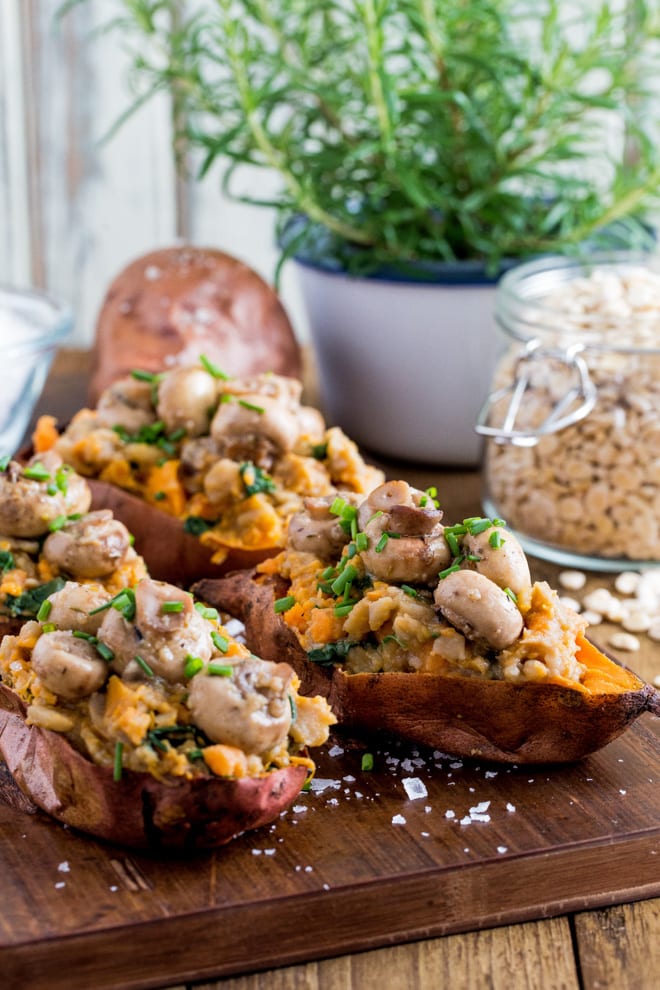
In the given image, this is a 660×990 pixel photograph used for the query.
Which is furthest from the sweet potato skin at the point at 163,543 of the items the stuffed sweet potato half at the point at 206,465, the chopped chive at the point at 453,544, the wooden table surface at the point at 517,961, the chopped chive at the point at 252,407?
the wooden table surface at the point at 517,961

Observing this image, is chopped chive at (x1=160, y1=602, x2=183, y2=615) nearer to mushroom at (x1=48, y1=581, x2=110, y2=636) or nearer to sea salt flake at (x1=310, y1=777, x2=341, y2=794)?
mushroom at (x1=48, y1=581, x2=110, y2=636)

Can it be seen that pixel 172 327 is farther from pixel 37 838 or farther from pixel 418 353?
pixel 37 838

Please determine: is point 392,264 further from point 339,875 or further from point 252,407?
point 339,875

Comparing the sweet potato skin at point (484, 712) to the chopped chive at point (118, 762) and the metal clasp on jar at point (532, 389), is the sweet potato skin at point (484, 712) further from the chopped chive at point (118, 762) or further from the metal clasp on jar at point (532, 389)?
the metal clasp on jar at point (532, 389)

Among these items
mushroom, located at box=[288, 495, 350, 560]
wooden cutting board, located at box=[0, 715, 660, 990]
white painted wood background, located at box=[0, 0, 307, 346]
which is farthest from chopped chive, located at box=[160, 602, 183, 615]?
white painted wood background, located at box=[0, 0, 307, 346]

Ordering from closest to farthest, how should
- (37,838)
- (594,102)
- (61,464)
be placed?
(37,838) → (61,464) → (594,102)

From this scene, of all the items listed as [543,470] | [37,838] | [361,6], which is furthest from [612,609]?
[361,6]
